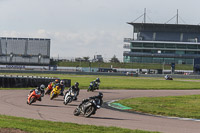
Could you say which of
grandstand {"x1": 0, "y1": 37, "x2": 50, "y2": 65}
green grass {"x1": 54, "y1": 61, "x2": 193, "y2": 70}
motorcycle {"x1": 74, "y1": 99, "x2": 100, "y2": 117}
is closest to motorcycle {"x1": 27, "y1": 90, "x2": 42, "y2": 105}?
motorcycle {"x1": 74, "y1": 99, "x2": 100, "y2": 117}

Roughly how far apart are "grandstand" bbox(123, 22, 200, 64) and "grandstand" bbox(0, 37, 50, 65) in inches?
1105

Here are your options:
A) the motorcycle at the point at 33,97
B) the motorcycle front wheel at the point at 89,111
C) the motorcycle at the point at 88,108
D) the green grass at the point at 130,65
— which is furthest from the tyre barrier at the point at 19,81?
the green grass at the point at 130,65

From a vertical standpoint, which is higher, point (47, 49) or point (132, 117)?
point (47, 49)

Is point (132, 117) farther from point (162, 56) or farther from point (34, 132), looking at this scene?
point (162, 56)

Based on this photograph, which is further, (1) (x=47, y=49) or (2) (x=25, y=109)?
(1) (x=47, y=49)

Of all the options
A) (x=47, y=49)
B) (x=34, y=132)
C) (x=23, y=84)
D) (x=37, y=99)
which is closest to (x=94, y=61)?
(x=47, y=49)

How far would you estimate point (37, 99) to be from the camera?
71.6 feet

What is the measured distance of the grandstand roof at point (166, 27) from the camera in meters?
132

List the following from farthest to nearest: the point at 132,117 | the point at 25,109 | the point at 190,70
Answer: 1. the point at 190,70
2. the point at 25,109
3. the point at 132,117

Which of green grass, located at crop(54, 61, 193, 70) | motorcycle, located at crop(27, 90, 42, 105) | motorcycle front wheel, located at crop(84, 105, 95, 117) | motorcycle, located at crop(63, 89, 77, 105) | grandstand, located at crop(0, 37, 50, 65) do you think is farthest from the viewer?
grandstand, located at crop(0, 37, 50, 65)

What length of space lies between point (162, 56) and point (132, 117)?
11426cm

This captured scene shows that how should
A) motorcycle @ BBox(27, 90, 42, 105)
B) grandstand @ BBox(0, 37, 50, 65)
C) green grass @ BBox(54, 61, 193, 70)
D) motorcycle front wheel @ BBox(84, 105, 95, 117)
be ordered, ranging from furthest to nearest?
grandstand @ BBox(0, 37, 50, 65), green grass @ BBox(54, 61, 193, 70), motorcycle @ BBox(27, 90, 42, 105), motorcycle front wheel @ BBox(84, 105, 95, 117)

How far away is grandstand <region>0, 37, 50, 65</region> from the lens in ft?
387

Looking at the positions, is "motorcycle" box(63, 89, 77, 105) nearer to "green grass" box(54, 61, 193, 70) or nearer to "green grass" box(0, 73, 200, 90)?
"green grass" box(0, 73, 200, 90)
